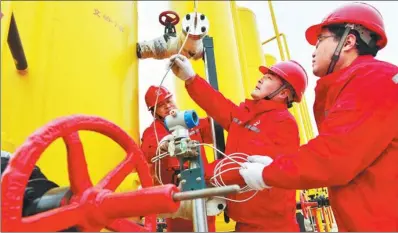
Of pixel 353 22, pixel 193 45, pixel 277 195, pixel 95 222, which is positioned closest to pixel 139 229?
pixel 95 222

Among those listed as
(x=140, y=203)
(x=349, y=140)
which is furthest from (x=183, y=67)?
(x=140, y=203)

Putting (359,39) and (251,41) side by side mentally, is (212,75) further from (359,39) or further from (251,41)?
(251,41)

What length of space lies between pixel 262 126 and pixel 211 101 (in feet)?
0.88

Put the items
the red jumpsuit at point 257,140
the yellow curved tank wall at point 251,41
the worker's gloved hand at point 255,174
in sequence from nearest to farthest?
1. the worker's gloved hand at point 255,174
2. the red jumpsuit at point 257,140
3. the yellow curved tank wall at point 251,41

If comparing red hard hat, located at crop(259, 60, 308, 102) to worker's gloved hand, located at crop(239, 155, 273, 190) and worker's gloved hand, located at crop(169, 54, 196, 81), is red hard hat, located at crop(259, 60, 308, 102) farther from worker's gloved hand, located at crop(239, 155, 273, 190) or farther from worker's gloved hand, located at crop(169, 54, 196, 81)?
worker's gloved hand, located at crop(239, 155, 273, 190)

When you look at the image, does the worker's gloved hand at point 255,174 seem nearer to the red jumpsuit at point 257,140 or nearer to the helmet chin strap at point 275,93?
the red jumpsuit at point 257,140

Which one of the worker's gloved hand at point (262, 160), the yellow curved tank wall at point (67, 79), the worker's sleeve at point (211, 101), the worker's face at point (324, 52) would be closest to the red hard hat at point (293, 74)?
the worker's sleeve at point (211, 101)

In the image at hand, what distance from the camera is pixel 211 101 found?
1.51 metres

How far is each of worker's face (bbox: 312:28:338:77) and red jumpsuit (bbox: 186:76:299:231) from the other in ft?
1.13

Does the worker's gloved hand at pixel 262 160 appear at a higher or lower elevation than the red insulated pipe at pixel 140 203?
higher

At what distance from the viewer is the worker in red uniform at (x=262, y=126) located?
127 cm

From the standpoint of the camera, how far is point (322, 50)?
1.08 m

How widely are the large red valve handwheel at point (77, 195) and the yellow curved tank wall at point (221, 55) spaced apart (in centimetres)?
138

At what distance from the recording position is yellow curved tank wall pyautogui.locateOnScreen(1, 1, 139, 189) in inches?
46.1
